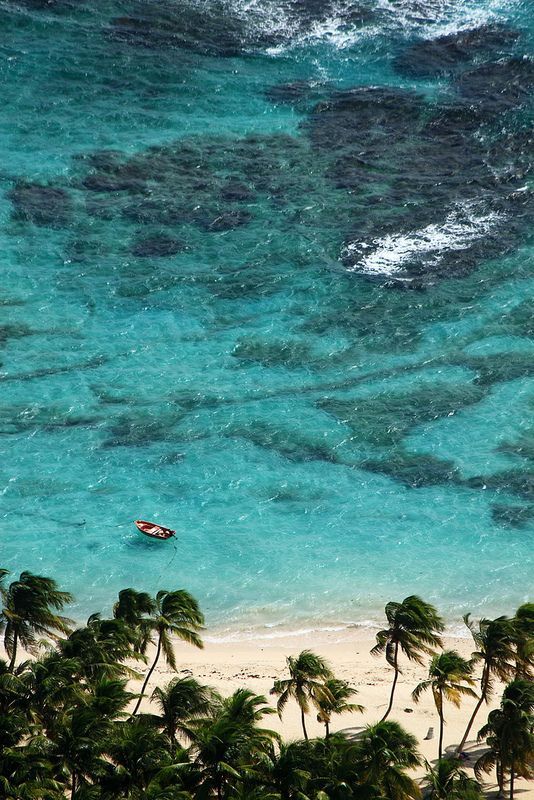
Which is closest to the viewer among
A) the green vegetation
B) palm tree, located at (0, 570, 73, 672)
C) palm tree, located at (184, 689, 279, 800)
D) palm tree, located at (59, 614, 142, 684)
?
palm tree, located at (184, 689, 279, 800)

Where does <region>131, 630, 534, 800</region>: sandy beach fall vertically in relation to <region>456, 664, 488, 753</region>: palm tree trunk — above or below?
below

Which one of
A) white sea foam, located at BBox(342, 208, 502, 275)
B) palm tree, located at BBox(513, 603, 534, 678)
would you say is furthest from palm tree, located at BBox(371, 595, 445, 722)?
white sea foam, located at BBox(342, 208, 502, 275)

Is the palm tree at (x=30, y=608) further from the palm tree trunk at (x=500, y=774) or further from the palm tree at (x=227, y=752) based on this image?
the palm tree trunk at (x=500, y=774)

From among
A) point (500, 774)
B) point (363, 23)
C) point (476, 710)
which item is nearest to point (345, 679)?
point (476, 710)

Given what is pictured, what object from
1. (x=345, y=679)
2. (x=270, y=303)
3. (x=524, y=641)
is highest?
(x=524, y=641)

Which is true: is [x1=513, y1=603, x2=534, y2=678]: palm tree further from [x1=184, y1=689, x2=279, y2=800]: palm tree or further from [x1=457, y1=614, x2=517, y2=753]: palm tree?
[x1=184, y1=689, x2=279, y2=800]: palm tree

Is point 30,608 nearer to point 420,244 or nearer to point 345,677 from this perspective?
point 345,677
